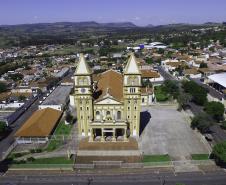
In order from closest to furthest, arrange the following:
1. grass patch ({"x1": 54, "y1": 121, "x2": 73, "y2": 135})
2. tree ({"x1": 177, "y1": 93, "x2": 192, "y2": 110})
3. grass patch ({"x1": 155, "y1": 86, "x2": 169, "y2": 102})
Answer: grass patch ({"x1": 54, "y1": 121, "x2": 73, "y2": 135})
tree ({"x1": 177, "y1": 93, "x2": 192, "y2": 110})
grass patch ({"x1": 155, "y1": 86, "x2": 169, "y2": 102})

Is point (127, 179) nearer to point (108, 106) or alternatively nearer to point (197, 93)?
point (108, 106)

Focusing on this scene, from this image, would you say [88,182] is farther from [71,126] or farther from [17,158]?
[71,126]

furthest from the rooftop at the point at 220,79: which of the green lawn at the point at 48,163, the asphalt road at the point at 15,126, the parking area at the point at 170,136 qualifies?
the asphalt road at the point at 15,126

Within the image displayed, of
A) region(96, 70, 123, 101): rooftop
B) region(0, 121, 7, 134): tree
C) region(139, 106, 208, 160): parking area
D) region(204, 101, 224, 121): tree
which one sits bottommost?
region(139, 106, 208, 160): parking area

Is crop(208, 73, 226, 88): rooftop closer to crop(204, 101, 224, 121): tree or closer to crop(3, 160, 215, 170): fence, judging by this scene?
crop(204, 101, 224, 121): tree

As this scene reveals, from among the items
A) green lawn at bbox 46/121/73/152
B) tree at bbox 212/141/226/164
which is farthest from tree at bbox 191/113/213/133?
green lawn at bbox 46/121/73/152

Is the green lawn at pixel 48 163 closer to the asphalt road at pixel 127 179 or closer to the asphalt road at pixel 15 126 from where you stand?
the asphalt road at pixel 127 179
